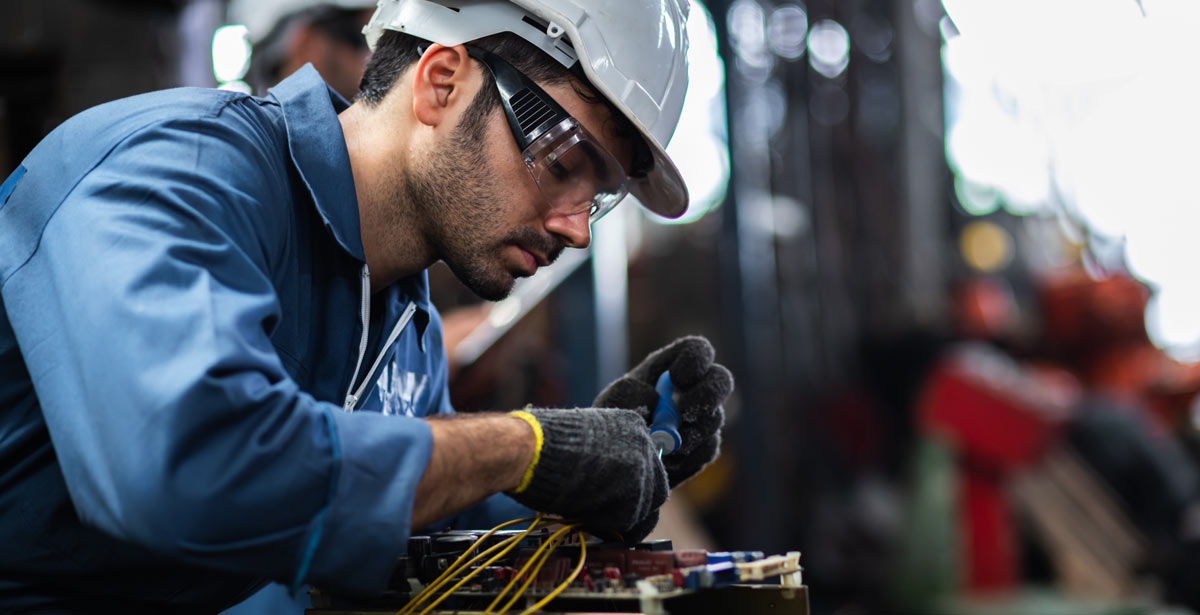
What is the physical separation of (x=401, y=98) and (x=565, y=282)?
9.04ft

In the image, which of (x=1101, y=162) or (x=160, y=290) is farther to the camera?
(x=1101, y=162)

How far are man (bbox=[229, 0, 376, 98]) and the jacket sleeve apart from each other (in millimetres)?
1926

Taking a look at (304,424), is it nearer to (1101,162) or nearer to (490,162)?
(490,162)

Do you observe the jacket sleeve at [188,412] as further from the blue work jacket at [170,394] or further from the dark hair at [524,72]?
the dark hair at [524,72]

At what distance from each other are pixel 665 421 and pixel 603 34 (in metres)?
0.66

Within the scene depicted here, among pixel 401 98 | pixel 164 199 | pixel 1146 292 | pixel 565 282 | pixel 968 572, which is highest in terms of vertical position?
pixel 401 98

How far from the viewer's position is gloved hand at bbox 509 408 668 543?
130 centimetres

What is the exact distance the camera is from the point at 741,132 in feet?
20.9

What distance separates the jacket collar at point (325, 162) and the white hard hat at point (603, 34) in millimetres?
225

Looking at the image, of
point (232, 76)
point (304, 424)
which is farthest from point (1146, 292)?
point (304, 424)

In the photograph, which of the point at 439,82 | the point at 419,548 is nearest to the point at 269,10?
the point at 439,82

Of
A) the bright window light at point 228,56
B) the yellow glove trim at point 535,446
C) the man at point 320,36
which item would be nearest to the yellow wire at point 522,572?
the yellow glove trim at point 535,446

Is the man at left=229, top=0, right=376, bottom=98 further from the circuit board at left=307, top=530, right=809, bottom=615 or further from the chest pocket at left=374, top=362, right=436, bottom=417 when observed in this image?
the circuit board at left=307, top=530, right=809, bottom=615

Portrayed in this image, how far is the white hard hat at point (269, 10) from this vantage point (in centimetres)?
303
